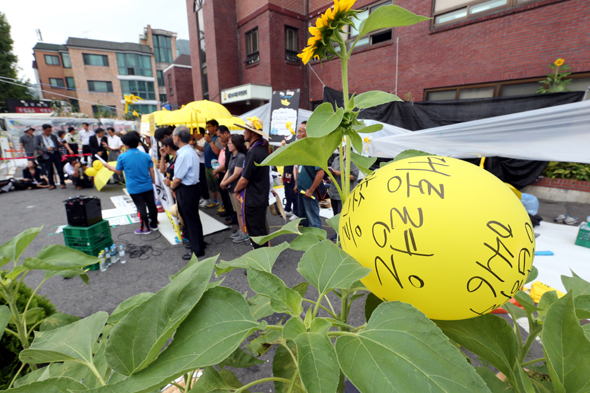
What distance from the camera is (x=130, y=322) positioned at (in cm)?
45

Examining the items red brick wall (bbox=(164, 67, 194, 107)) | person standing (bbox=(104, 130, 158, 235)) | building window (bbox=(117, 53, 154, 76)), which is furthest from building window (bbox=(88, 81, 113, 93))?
person standing (bbox=(104, 130, 158, 235))

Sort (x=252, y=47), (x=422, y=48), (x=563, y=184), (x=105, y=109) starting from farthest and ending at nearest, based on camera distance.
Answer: (x=105, y=109), (x=252, y=47), (x=422, y=48), (x=563, y=184)

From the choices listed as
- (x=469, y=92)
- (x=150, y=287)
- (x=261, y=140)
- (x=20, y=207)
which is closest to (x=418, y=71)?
(x=469, y=92)

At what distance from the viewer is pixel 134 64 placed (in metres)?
35.1

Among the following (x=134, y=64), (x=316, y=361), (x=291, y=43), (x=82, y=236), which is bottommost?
(x=82, y=236)

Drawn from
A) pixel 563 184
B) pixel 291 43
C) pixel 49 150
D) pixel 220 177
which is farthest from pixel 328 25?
pixel 291 43

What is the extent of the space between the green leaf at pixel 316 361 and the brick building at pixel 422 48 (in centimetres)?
658

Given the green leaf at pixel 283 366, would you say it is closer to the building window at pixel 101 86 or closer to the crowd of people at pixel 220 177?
the crowd of people at pixel 220 177

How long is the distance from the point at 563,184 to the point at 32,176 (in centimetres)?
1487

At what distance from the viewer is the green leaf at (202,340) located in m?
0.37

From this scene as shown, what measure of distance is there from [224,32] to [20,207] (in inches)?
439

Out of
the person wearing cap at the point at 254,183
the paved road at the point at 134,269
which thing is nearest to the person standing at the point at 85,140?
the paved road at the point at 134,269

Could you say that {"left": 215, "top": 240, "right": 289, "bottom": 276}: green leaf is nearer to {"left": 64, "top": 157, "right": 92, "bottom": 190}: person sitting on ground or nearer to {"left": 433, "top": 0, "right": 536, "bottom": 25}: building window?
{"left": 433, "top": 0, "right": 536, "bottom": 25}: building window

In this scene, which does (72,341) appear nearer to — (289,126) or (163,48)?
(289,126)
